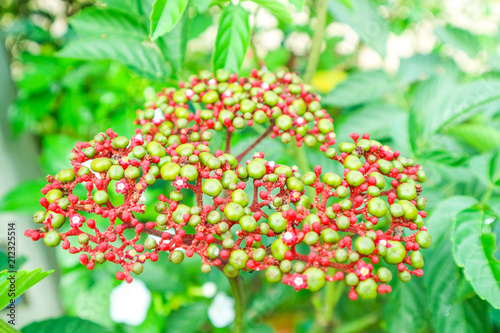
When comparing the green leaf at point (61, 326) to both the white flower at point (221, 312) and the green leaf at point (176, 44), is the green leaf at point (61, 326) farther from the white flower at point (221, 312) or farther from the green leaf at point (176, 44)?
the green leaf at point (176, 44)

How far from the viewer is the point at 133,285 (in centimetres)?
158

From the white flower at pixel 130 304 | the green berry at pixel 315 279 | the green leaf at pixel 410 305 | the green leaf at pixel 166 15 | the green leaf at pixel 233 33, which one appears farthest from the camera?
the white flower at pixel 130 304

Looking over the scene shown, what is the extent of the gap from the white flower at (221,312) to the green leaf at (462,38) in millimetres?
1315

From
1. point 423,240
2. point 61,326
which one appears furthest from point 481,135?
point 61,326

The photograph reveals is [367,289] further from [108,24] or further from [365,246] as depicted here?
[108,24]

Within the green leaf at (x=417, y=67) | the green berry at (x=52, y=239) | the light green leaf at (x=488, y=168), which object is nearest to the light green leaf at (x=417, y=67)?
the green leaf at (x=417, y=67)

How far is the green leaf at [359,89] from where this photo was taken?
53.5 inches

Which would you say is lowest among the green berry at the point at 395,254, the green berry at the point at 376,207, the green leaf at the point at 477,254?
the green leaf at the point at 477,254

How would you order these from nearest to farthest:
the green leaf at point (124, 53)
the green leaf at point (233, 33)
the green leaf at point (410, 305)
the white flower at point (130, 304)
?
the green leaf at point (233, 33) → the green leaf at point (124, 53) → the green leaf at point (410, 305) → the white flower at point (130, 304)

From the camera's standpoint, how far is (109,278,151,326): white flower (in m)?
1.46

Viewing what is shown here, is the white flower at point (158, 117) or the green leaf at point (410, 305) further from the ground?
the white flower at point (158, 117)

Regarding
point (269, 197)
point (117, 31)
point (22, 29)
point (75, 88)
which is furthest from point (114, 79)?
point (269, 197)

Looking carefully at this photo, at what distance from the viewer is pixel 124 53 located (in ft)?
3.48

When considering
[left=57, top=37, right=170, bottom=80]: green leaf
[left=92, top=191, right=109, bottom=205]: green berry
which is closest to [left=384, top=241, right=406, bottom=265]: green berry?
[left=92, top=191, right=109, bottom=205]: green berry
